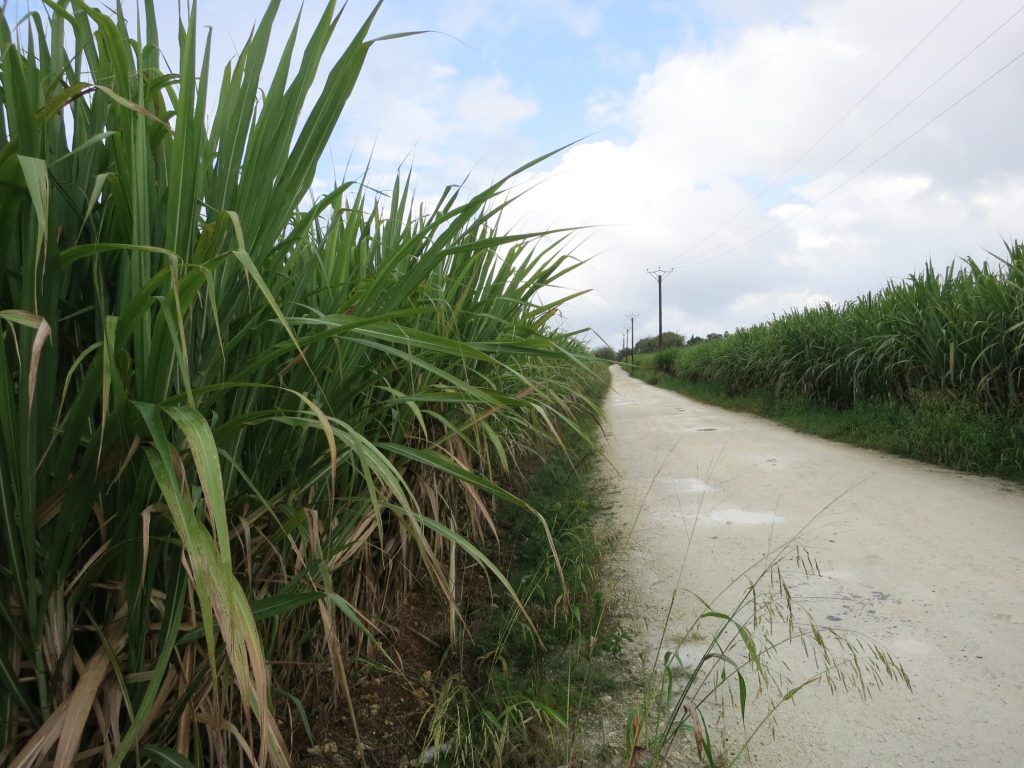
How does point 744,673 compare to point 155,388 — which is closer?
point 155,388

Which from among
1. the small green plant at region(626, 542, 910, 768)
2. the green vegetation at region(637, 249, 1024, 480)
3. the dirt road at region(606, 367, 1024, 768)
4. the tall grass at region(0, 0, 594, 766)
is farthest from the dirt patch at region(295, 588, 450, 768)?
the green vegetation at region(637, 249, 1024, 480)

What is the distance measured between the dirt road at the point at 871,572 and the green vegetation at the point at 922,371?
1.37 ft

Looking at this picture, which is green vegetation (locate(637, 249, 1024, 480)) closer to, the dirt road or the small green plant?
the dirt road

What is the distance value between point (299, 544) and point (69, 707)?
2.14 feet

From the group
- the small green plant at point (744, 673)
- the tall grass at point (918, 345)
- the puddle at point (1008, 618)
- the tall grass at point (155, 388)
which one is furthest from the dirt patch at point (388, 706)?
the tall grass at point (918, 345)

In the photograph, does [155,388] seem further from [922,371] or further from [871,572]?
[922,371]

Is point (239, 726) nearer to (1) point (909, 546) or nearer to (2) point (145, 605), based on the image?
(2) point (145, 605)

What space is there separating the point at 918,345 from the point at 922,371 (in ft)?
0.99

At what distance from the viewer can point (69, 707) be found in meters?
1.02

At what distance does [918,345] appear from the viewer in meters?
6.84

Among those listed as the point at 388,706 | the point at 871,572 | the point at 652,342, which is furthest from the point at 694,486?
the point at 652,342

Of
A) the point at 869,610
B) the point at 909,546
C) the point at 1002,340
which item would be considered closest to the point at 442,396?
the point at 869,610

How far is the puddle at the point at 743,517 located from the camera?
3.84m

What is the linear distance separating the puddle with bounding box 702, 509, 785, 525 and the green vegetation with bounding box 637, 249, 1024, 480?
7.78 ft
